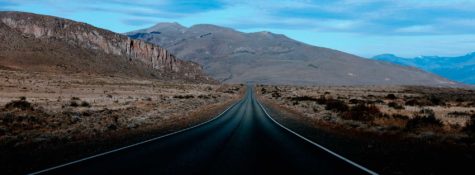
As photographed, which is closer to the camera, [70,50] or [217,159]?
[217,159]

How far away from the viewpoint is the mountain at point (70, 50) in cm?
12181

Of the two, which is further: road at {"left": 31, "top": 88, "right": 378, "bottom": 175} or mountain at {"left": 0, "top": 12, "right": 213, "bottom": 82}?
mountain at {"left": 0, "top": 12, "right": 213, "bottom": 82}

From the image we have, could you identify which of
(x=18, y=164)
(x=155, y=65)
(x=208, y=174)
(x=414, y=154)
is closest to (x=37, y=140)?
(x=18, y=164)

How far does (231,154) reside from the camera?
576 inches

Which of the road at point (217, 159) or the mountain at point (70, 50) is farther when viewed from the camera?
the mountain at point (70, 50)

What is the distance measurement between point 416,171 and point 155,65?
179404 millimetres

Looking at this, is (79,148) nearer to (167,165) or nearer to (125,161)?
(125,161)

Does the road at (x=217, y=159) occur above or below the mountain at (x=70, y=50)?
below

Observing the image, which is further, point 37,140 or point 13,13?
point 13,13

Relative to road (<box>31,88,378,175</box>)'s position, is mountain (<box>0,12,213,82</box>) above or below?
above

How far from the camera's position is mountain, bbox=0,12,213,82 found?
12181 centimetres

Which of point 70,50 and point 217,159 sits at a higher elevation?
point 70,50

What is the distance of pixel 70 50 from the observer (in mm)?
141375

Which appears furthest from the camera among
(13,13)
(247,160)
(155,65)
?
(155,65)
